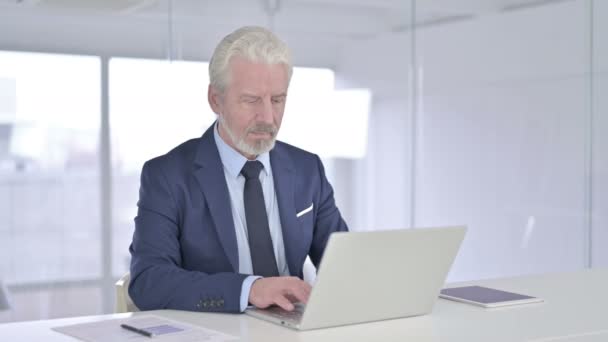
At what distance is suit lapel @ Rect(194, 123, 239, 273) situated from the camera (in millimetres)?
2775

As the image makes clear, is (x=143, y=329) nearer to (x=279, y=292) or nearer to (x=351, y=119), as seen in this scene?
(x=279, y=292)

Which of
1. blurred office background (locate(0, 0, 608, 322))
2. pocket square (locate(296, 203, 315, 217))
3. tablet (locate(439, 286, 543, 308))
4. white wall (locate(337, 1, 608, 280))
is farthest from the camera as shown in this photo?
white wall (locate(337, 1, 608, 280))

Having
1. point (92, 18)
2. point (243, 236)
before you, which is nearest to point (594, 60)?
point (92, 18)

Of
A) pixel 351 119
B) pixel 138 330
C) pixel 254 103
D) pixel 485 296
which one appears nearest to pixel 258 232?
pixel 254 103

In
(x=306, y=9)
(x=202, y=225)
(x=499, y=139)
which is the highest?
(x=306, y=9)

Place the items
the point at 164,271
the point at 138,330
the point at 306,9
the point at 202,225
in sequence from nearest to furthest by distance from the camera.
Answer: the point at 138,330, the point at 164,271, the point at 202,225, the point at 306,9

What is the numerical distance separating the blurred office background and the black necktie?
6.36 ft

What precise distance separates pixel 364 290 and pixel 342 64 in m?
3.26

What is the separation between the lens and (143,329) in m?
2.10

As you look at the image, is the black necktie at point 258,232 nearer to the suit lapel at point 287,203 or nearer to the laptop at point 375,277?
the suit lapel at point 287,203

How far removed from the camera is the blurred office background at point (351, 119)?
4.50 metres

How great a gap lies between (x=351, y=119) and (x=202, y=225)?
266 centimetres

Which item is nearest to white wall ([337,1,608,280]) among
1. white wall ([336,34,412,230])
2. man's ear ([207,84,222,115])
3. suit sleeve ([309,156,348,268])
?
white wall ([336,34,412,230])

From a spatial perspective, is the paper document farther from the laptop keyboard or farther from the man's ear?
the man's ear
